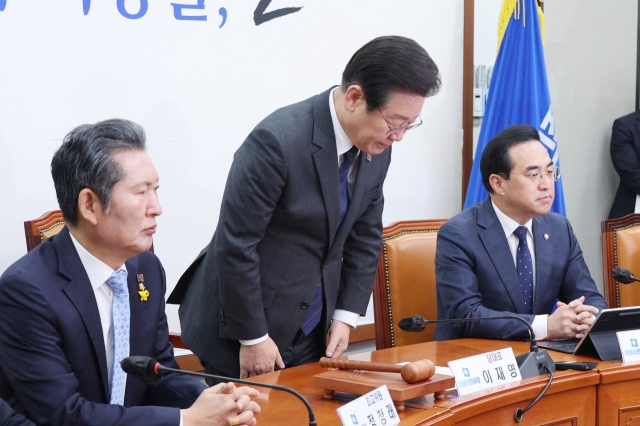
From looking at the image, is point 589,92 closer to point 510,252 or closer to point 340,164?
point 510,252

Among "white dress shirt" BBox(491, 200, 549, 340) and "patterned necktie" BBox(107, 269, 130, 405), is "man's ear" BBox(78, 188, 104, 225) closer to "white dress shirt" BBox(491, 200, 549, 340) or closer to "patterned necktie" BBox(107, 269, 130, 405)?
"patterned necktie" BBox(107, 269, 130, 405)

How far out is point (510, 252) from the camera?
256 cm

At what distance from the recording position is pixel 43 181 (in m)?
3.09

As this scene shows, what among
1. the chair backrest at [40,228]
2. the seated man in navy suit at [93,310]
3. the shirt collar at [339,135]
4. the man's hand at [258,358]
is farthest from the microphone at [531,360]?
the chair backrest at [40,228]

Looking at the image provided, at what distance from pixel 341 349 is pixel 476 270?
1.94ft

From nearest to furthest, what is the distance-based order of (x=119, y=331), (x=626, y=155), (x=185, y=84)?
(x=119, y=331), (x=185, y=84), (x=626, y=155)

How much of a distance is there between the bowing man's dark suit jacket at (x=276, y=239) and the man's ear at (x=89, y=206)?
44cm

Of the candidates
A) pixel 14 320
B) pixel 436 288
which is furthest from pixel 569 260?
pixel 14 320

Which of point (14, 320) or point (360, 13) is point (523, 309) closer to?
point (14, 320)

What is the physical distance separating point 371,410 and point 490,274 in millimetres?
1145

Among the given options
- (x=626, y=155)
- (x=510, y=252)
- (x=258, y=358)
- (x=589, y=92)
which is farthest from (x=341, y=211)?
(x=589, y=92)

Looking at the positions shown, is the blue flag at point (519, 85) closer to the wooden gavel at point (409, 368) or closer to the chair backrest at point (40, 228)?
the chair backrest at point (40, 228)

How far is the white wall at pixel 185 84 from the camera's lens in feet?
9.91

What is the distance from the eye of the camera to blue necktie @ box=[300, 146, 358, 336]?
82.8 inches
